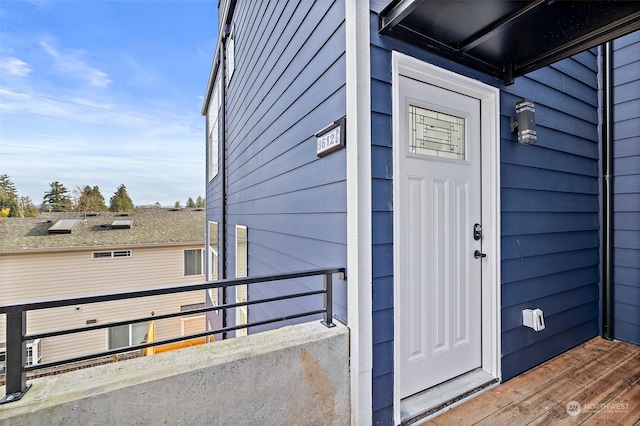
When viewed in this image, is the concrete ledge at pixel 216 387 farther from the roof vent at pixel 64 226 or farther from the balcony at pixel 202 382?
the roof vent at pixel 64 226

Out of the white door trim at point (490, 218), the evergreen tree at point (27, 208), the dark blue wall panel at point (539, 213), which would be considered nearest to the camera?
the dark blue wall panel at point (539, 213)

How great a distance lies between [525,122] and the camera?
1.99m

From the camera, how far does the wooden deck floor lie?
63.1 inches

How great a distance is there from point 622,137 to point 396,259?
265 cm

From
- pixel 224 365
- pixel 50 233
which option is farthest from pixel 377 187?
pixel 50 233

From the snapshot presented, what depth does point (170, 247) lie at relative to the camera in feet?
31.2

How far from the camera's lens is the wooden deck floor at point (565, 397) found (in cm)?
160

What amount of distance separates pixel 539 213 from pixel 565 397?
1220 millimetres

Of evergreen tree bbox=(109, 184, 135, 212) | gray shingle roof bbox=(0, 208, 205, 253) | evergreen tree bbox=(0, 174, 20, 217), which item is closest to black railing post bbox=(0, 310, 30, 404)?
gray shingle roof bbox=(0, 208, 205, 253)

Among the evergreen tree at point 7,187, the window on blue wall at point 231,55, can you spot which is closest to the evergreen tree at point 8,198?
the evergreen tree at point 7,187

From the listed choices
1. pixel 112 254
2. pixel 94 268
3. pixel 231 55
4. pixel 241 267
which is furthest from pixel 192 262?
pixel 231 55

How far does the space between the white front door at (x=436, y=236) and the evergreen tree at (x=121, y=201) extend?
14.2 metres

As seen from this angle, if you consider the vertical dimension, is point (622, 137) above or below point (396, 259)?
above

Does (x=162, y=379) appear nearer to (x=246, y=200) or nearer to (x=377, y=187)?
(x=377, y=187)
